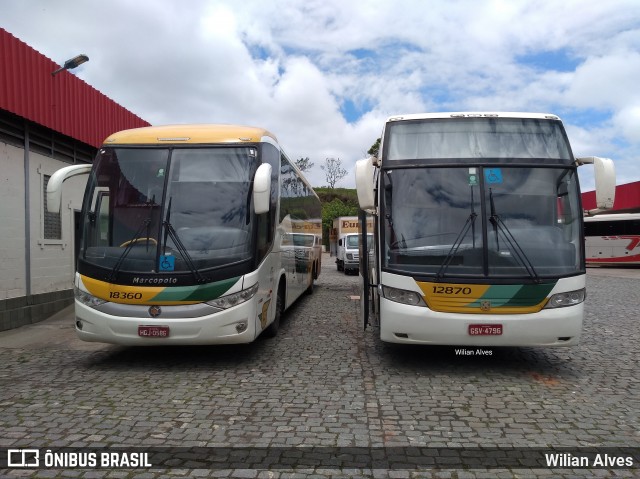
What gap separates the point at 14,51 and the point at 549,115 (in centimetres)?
878

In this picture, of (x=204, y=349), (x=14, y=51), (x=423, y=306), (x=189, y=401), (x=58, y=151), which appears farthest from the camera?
(x=58, y=151)

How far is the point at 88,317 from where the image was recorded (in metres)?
6.46

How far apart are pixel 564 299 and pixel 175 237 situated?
454 centimetres

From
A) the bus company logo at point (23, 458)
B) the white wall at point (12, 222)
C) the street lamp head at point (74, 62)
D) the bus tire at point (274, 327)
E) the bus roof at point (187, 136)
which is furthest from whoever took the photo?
the street lamp head at point (74, 62)

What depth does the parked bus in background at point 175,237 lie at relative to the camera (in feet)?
20.7

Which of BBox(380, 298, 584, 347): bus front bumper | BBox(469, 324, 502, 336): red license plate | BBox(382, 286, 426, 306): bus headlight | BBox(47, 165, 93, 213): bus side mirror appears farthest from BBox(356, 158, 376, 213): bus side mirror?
BBox(47, 165, 93, 213): bus side mirror

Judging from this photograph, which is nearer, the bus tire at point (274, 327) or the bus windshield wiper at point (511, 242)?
the bus windshield wiper at point (511, 242)

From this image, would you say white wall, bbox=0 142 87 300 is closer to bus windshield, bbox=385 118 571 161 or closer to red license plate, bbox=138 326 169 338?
red license plate, bbox=138 326 169 338

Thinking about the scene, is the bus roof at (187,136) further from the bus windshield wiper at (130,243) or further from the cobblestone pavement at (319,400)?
the cobblestone pavement at (319,400)

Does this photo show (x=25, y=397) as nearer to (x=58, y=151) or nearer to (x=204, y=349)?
(x=204, y=349)

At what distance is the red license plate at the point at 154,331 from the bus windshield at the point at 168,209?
66 cm

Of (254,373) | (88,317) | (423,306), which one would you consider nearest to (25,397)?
(88,317)

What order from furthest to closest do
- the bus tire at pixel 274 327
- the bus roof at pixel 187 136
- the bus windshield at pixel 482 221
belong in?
1. the bus tire at pixel 274 327
2. the bus roof at pixel 187 136
3. the bus windshield at pixel 482 221

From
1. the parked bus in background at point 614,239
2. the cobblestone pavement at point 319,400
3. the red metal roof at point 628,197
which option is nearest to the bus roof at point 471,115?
the cobblestone pavement at point 319,400
